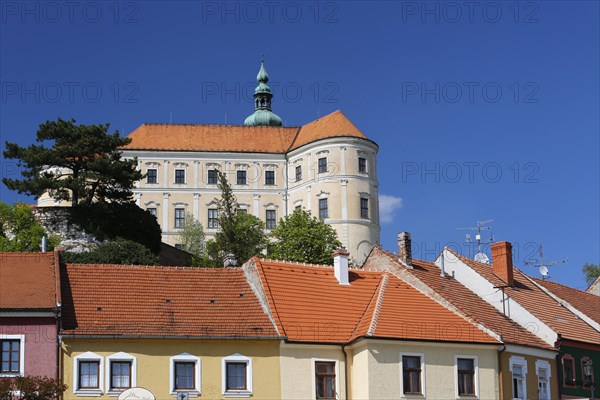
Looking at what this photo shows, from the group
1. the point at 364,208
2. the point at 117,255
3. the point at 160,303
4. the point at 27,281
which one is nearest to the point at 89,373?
the point at 160,303

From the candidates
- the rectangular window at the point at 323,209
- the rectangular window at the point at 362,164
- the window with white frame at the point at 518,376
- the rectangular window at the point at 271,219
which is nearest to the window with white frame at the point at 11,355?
the window with white frame at the point at 518,376

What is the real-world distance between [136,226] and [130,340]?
1361 inches

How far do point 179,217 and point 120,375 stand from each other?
7026cm

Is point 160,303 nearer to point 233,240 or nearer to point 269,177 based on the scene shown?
point 233,240

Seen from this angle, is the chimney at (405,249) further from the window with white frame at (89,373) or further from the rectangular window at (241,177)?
the rectangular window at (241,177)

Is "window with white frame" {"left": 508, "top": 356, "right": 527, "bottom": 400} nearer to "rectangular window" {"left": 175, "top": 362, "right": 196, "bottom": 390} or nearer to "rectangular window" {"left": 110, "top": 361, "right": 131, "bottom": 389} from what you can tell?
"rectangular window" {"left": 175, "top": 362, "right": 196, "bottom": 390}

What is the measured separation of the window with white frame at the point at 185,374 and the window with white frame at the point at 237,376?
91 centimetres

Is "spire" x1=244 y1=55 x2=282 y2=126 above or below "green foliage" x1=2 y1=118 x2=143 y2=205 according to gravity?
above

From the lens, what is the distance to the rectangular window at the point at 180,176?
10881 cm

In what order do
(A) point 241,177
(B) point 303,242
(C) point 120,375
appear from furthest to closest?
(A) point 241,177
(B) point 303,242
(C) point 120,375

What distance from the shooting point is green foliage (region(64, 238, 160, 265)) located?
62.6 m

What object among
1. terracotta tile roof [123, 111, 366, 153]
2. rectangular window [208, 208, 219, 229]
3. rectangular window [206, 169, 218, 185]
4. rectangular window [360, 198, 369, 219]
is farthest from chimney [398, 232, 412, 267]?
rectangular window [206, 169, 218, 185]

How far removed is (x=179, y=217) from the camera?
352 ft

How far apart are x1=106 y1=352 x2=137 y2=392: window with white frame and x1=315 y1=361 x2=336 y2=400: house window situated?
6.45 m
